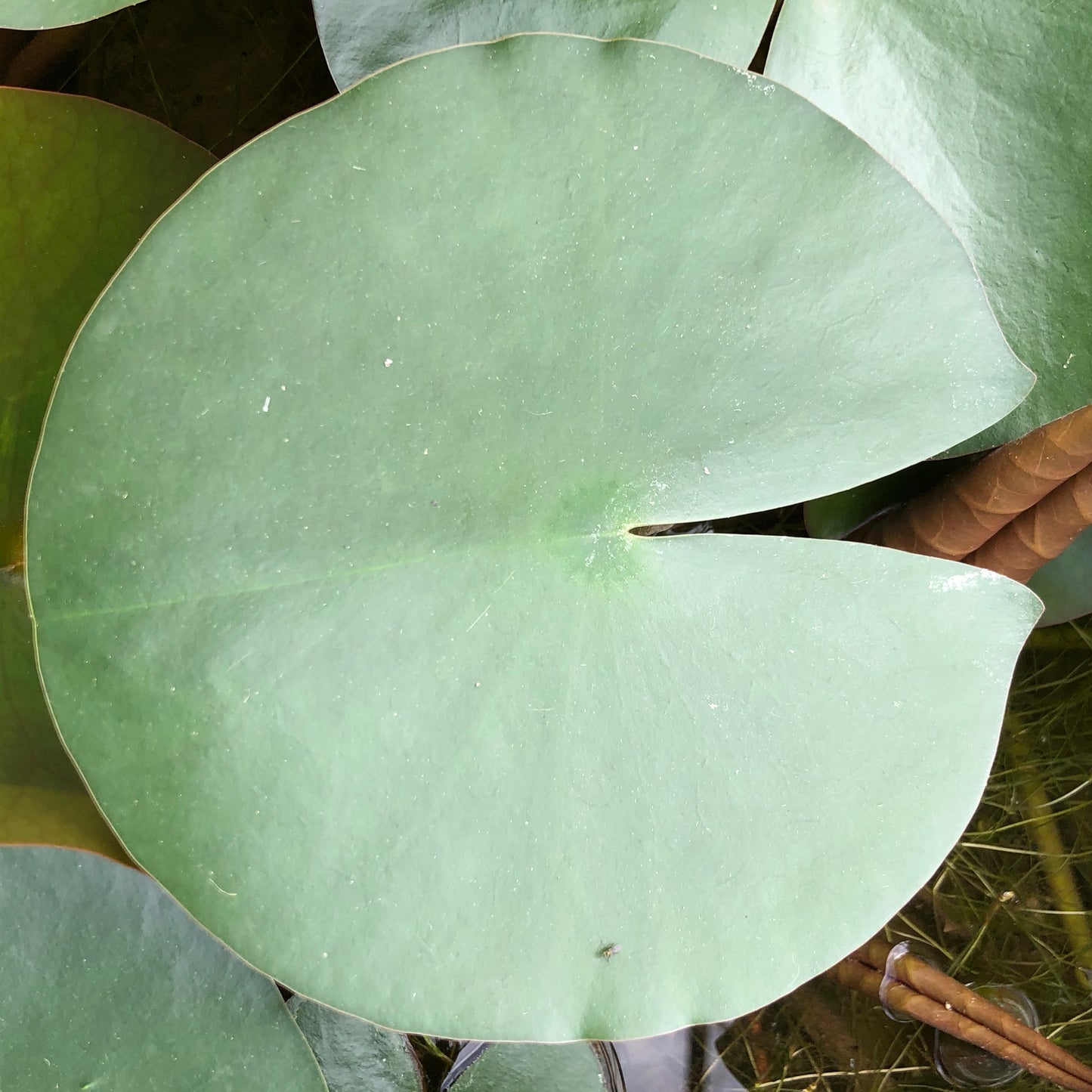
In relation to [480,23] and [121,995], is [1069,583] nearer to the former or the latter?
[480,23]

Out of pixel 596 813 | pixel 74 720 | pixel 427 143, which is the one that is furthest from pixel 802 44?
pixel 74 720

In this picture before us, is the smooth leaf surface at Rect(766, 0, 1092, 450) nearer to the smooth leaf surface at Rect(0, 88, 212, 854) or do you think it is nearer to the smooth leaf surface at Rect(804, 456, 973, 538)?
the smooth leaf surface at Rect(804, 456, 973, 538)

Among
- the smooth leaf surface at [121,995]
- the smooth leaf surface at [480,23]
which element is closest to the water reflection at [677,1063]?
the smooth leaf surface at [121,995]

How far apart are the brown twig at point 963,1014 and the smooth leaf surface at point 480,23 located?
3.60 ft

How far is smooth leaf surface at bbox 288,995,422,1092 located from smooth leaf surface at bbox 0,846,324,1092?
0.15 metres

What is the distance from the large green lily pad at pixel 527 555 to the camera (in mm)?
603

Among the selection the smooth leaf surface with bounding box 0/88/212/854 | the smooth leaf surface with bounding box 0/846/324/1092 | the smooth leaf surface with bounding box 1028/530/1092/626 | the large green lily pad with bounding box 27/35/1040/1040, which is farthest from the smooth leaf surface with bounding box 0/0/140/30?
the smooth leaf surface with bounding box 1028/530/1092/626

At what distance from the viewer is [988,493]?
934 millimetres

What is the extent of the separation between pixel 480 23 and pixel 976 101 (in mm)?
445

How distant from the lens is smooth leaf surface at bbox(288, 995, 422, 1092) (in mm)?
948

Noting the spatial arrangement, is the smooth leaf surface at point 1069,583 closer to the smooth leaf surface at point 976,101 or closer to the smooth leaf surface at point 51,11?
the smooth leaf surface at point 976,101

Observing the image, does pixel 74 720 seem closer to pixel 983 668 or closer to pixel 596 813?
pixel 596 813

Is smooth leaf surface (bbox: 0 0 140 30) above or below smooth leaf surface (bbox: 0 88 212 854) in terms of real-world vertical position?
above

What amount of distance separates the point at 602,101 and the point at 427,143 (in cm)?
13
